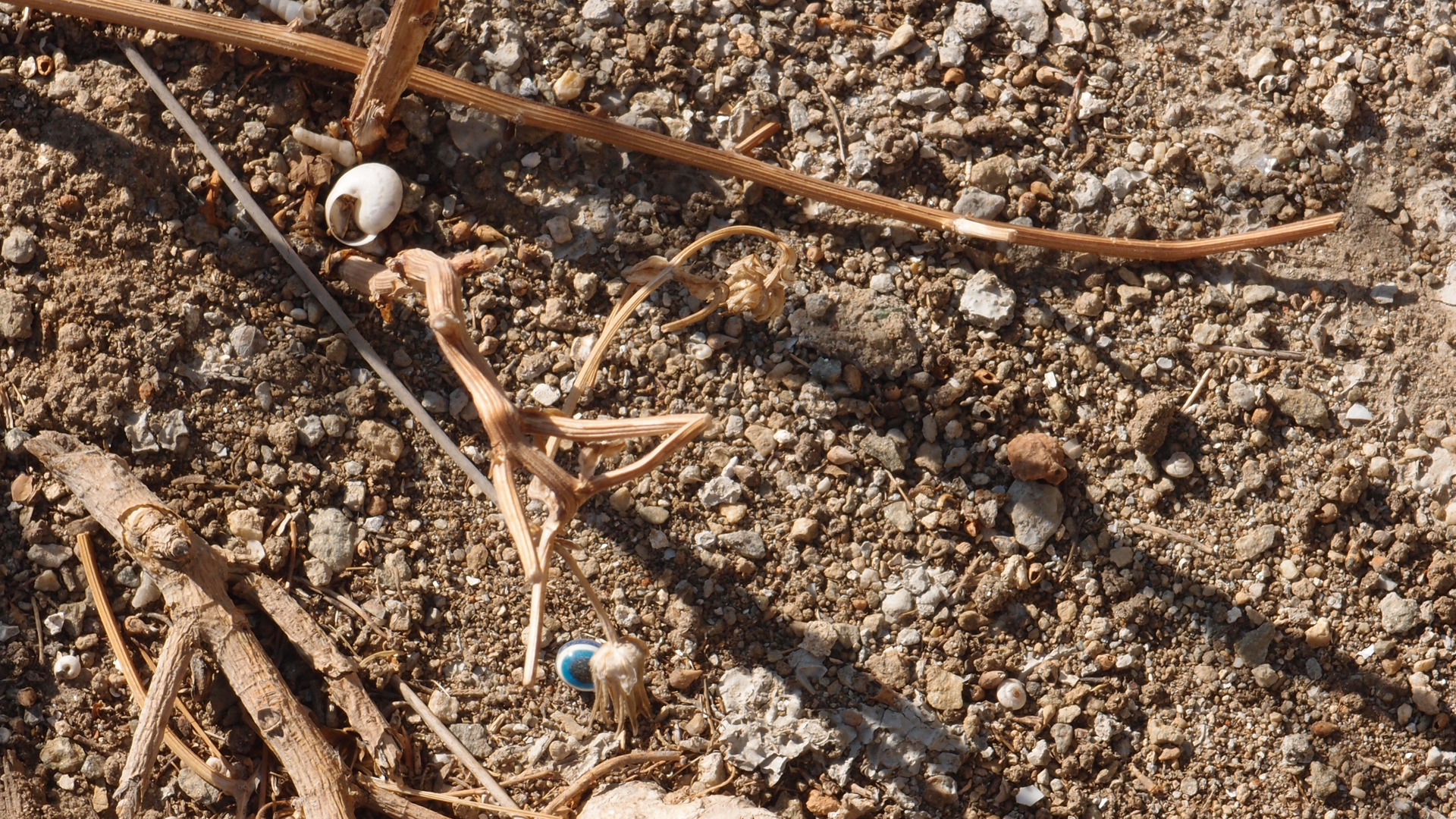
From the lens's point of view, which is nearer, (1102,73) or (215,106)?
(215,106)

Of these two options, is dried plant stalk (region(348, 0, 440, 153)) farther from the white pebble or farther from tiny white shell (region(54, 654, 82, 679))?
the white pebble

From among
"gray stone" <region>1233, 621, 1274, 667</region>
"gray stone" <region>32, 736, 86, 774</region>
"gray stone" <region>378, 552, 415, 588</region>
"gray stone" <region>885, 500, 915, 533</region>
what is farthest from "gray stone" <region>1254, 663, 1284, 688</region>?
"gray stone" <region>32, 736, 86, 774</region>

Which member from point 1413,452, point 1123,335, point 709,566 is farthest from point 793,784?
point 1413,452

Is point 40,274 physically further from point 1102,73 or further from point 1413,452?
point 1413,452

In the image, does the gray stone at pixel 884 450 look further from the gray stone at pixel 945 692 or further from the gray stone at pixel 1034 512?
the gray stone at pixel 945 692

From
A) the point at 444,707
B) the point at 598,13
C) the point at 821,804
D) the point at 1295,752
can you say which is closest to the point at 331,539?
the point at 444,707

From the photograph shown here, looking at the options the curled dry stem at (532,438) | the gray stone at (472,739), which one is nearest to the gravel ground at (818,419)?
the gray stone at (472,739)
